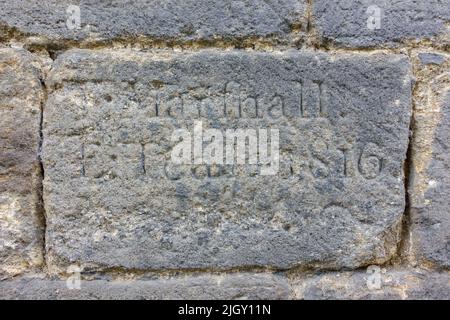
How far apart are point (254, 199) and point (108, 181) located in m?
0.47

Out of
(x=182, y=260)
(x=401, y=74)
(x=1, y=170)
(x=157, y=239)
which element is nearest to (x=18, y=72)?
(x=1, y=170)

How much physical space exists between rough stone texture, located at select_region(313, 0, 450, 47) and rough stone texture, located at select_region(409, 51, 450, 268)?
0.30 ft

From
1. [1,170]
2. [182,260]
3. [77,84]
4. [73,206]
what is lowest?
[182,260]

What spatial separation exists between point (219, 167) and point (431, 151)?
0.69 m

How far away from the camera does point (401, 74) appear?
145cm

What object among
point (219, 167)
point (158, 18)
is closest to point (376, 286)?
point (219, 167)

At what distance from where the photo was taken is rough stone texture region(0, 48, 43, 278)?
4.62 feet

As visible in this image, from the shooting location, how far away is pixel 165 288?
57.7 inches


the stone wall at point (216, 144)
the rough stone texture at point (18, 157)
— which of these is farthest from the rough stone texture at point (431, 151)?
the rough stone texture at point (18, 157)

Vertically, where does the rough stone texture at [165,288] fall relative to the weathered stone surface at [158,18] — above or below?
below

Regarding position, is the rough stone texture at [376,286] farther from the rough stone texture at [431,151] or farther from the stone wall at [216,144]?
the rough stone texture at [431,151]

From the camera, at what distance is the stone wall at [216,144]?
1416 millimetres

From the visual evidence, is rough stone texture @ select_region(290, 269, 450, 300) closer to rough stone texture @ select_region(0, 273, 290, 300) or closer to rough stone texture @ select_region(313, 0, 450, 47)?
rough stone texture @ select_region(0, 273, 290, 300)
